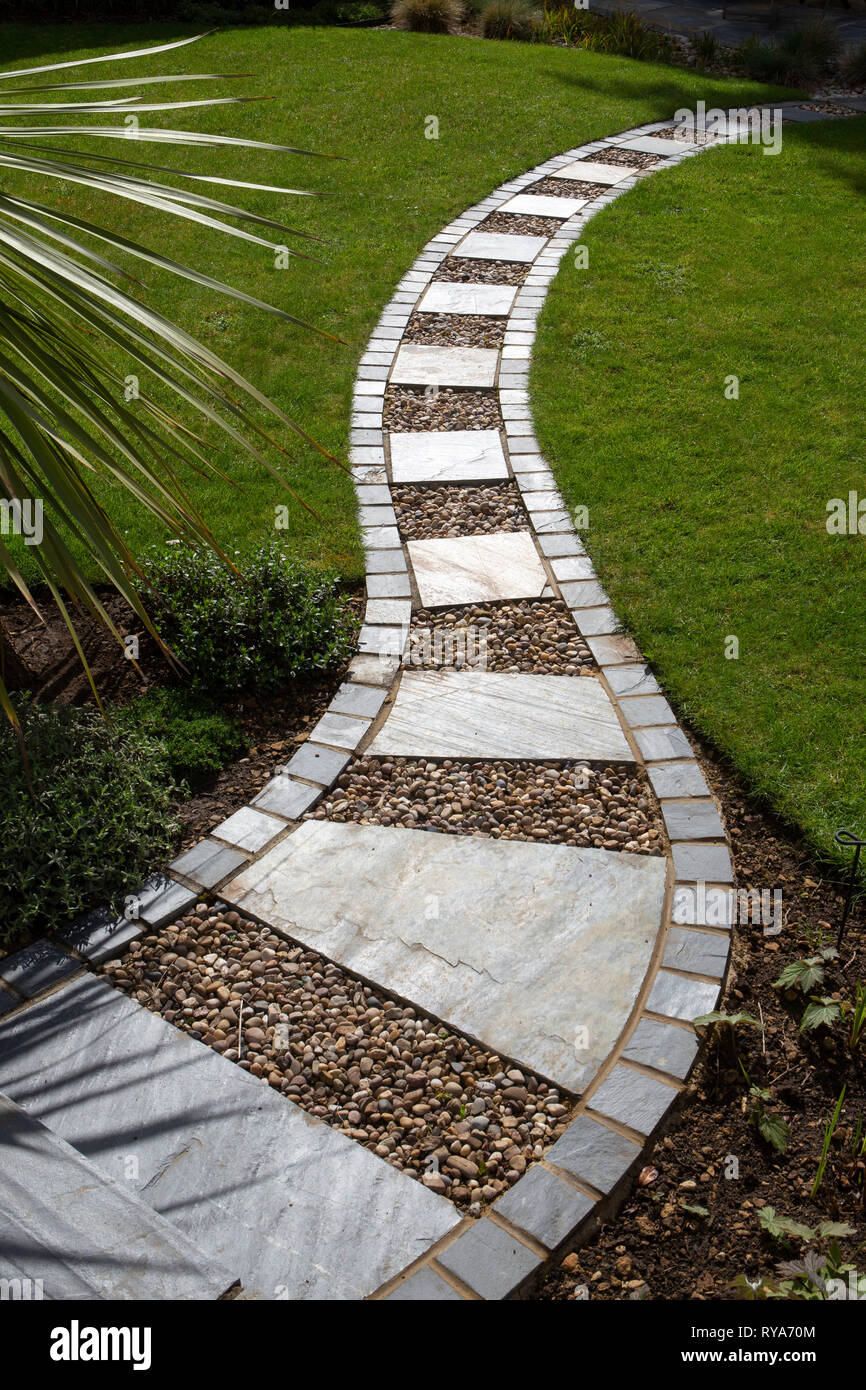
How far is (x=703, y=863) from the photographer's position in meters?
3.39

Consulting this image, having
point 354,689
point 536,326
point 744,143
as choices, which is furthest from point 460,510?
point 744,143

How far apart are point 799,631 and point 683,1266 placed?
2635mm

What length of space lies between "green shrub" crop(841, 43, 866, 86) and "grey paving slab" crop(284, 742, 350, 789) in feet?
39.7

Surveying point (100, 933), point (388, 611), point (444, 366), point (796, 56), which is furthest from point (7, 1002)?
point (796, 56)

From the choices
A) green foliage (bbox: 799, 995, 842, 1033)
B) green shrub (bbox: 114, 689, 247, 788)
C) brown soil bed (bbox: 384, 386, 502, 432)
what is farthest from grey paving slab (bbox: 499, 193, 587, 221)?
green foliage (bbox: 799, 995, 842, 1033)

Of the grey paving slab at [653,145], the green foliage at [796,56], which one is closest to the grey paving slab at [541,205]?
the grey paving slab at [653,145]

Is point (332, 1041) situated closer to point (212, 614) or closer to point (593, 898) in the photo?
point (593, 898)

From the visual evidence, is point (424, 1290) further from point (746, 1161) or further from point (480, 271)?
point (480, 271)

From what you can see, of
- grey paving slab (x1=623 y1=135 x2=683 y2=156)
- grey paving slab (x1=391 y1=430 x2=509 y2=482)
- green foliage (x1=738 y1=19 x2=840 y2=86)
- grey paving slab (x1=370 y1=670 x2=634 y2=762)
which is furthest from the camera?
green foliage (x1=738 y1=19 x2=840 y2=86)

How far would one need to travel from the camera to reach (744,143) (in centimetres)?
1000

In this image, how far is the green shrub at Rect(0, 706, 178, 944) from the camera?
10.5ft

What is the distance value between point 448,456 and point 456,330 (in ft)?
5.45

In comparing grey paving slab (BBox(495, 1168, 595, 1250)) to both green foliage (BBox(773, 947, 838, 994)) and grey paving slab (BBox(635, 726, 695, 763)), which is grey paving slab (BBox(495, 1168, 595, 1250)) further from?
grey paving slab (BBox(635, 726, 695, 763))

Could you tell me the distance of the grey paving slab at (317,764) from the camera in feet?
12.3
